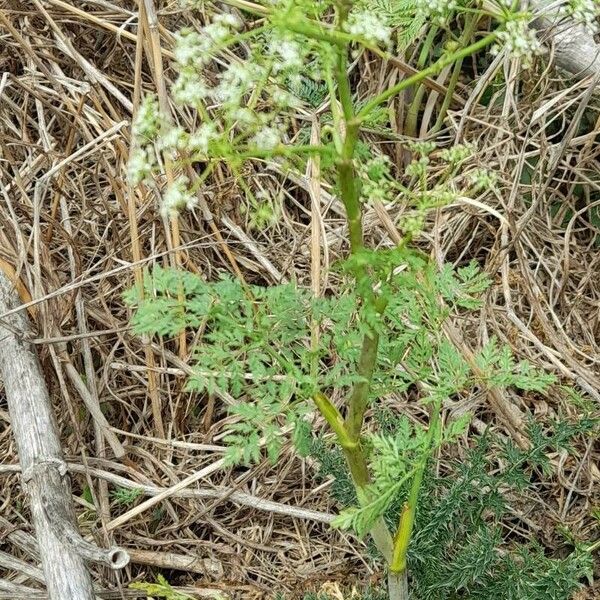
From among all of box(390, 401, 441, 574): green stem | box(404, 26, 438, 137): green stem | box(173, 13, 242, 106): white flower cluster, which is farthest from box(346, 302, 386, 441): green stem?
box(404, 26, 438, 137): green stem

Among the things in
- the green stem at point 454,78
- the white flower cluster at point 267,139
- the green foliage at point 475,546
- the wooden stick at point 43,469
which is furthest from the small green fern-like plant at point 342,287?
the green stem at point 454,78

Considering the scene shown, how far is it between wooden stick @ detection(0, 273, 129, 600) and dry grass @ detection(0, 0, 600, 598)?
0.09 meters

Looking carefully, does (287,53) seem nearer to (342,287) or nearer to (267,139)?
(267,139)

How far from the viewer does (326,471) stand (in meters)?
2.05

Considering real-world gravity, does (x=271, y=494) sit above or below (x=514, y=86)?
below

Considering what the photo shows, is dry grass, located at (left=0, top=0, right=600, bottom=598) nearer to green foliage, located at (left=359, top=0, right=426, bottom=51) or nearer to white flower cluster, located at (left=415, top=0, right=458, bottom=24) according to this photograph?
green foliage, located at (left=359, top=0, right=426, bottom=51)

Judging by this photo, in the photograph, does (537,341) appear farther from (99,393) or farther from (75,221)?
(75,221)

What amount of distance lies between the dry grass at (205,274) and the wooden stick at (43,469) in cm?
9

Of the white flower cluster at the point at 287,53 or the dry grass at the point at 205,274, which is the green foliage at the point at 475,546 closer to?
the dry grass at the point at 205,274

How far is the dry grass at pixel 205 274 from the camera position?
2.41 m

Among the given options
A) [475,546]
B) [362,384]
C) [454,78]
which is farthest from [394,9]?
[454,78]

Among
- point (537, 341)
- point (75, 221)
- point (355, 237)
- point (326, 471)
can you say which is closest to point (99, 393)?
point (75, 221)

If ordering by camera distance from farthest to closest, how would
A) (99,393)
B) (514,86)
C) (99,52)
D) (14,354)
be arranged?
(99,52), (514,86), (99,393), (14,354)

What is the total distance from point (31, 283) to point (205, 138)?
1.45m
